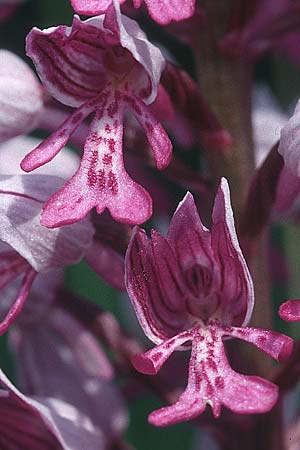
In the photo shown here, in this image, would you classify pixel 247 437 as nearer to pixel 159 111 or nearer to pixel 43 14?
pixel 159 111

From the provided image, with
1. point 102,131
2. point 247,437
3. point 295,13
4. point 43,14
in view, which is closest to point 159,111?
point 102,131

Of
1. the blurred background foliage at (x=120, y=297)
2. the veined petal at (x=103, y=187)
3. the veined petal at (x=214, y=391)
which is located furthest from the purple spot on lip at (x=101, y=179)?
the blurred background foliage at (x=120, y=297)

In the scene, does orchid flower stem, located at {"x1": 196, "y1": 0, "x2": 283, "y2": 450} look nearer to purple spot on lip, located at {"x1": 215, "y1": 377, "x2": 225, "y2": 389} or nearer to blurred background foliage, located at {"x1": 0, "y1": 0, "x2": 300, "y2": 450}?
purple spot on lip, located at {"x1": 215, "y1": 377, "x2": 225, "y2": 389}

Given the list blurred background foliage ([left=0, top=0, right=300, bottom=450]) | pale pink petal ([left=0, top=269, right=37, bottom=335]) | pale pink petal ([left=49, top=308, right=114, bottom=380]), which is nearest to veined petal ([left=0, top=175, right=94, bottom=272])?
pale pink petal ([left=0, top=269, right=37, bottom=335])

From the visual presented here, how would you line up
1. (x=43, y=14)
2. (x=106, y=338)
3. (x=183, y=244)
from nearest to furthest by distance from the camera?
(x=183, y=244) < (x=106, y=338) < (x=43, y=14)

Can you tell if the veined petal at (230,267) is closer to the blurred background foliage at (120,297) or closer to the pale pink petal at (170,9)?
the pale pink petal at (170,9)

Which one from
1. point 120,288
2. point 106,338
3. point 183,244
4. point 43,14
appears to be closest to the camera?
point 183,244
